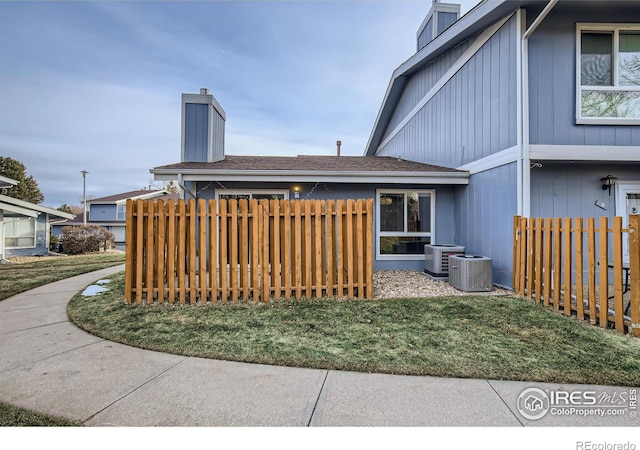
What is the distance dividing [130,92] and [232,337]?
45.0ft

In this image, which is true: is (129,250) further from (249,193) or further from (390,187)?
(390,187)

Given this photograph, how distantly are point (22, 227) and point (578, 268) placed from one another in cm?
2364

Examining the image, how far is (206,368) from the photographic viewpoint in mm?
2828

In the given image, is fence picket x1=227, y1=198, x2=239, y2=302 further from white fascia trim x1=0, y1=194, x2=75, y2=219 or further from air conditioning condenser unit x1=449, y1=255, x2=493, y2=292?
white fascia trim x1=0, y1=194, x2=75, y2=219

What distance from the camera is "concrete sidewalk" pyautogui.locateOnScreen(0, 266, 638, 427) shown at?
2.06 metres

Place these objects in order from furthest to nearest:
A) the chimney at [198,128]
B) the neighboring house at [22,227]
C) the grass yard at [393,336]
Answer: the neighboring house at [22,227] < the chimney at [198,128] < the grass yard at [393,336]

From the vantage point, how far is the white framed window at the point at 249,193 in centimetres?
773

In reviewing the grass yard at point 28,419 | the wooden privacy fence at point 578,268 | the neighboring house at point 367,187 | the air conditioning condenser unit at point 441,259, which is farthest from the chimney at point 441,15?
the grass yard at point 28,419

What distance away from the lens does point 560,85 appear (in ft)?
19.8

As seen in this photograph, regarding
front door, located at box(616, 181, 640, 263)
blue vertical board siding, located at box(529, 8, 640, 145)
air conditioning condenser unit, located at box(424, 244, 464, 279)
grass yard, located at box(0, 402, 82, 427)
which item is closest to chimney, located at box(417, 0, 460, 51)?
blue vertical board siding, located at box(529, 8, 640, 145)

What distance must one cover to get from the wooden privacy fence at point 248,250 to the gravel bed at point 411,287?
0.68 meters

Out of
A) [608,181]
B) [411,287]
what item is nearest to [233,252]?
[411,287]

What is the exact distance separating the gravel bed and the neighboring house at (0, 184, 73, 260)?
733 inches

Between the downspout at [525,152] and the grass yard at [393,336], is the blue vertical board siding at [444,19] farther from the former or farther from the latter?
the grass yard at [393,336]
